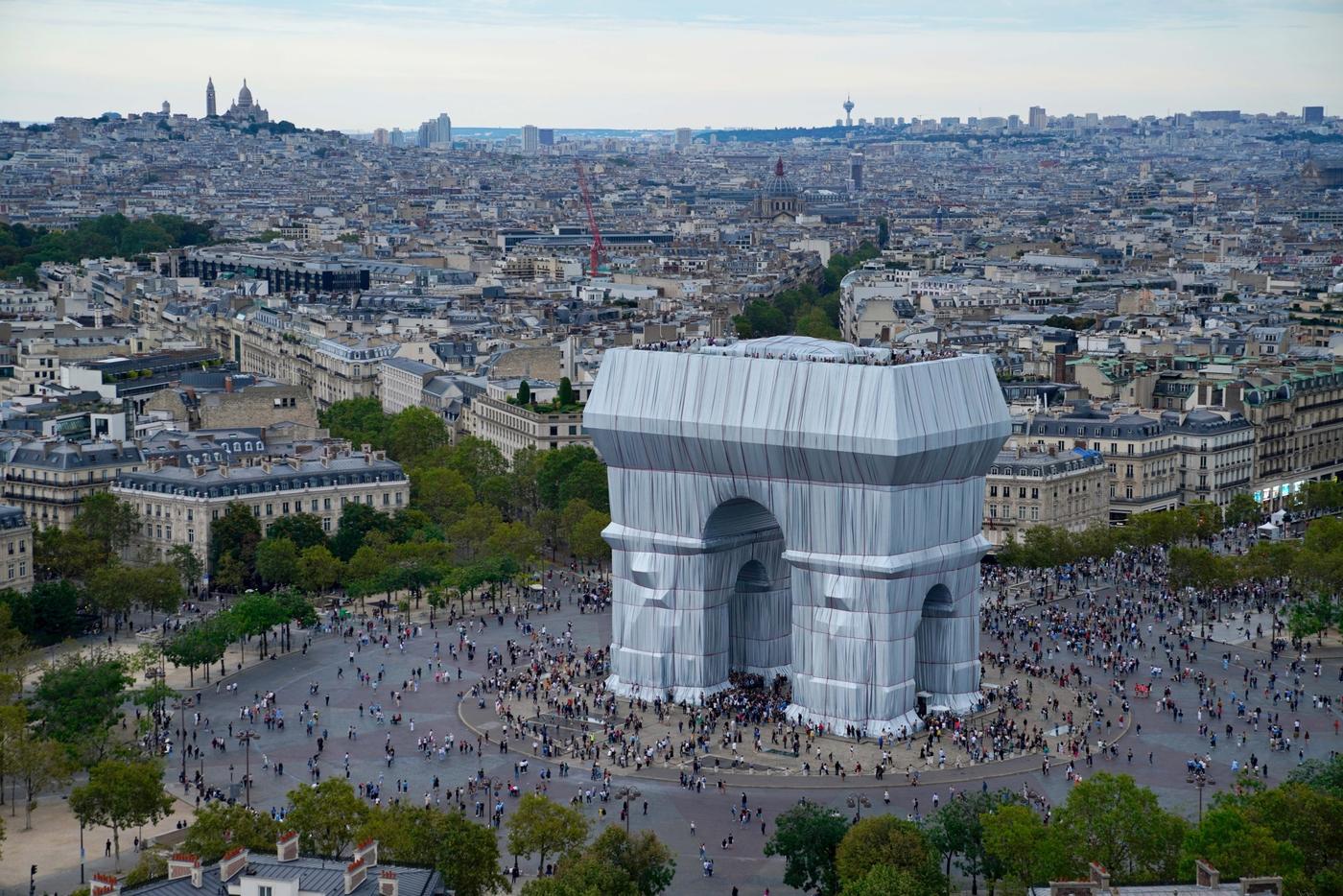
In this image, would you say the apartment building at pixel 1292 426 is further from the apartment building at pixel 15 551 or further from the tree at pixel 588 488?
the apartment building at pixel 15 551

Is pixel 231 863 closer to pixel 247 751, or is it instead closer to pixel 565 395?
pixel 247 751

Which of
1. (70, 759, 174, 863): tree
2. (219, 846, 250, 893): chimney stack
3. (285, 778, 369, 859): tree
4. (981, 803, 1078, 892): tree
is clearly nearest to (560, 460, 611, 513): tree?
(70, 759, 174, 863): tree

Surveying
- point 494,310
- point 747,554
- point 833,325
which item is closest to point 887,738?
point 747,554

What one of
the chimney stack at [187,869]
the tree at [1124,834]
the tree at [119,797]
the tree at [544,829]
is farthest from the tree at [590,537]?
the chimney stack at [187,869]

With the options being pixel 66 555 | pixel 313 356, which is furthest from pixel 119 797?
pixel 313 356

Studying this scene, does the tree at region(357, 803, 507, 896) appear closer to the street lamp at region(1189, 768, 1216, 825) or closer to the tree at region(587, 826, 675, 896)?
the tree at region(587, 826, 675, 896)
